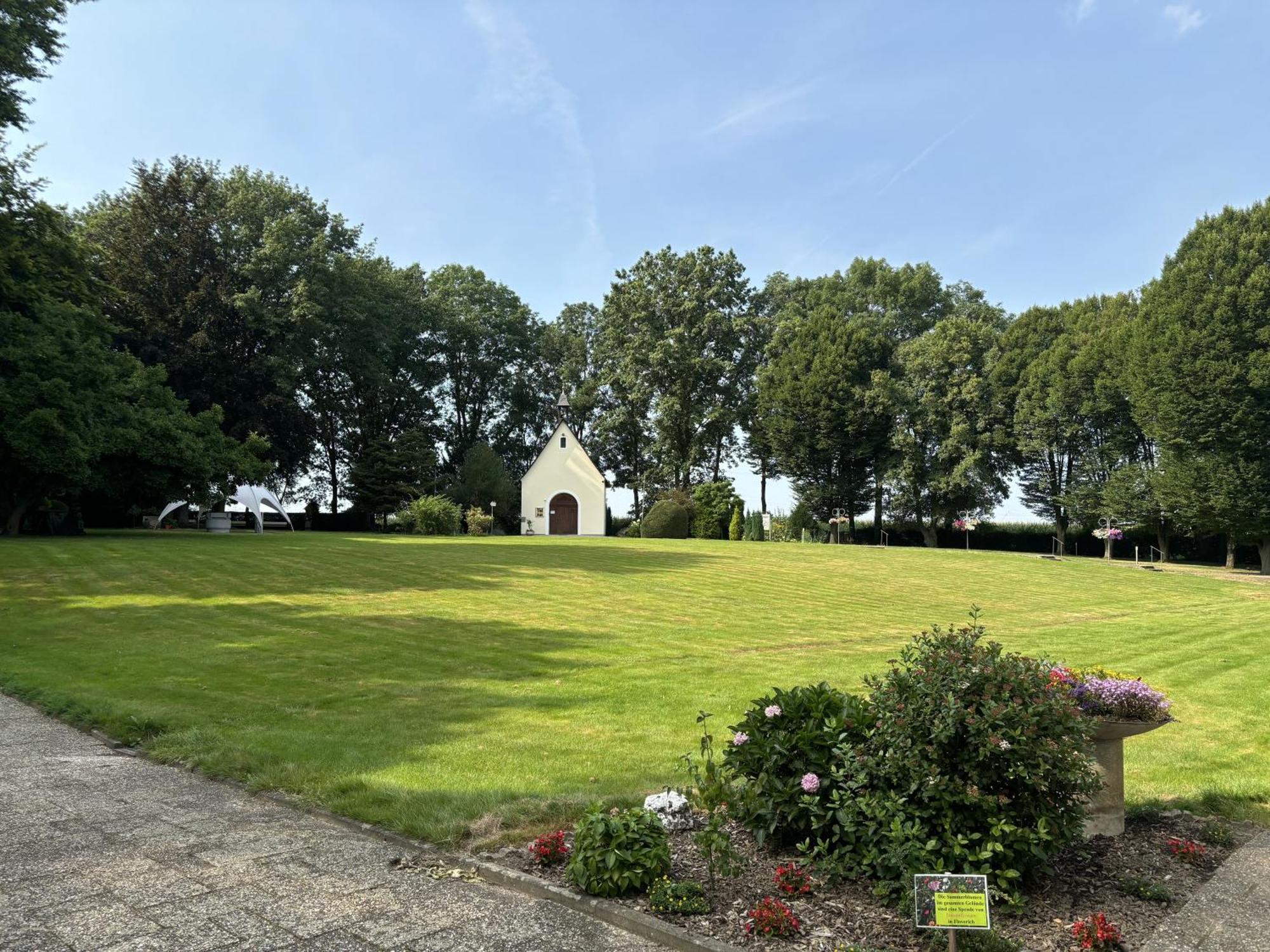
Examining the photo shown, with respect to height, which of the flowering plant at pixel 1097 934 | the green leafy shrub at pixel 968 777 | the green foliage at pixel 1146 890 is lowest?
the green foliage at pixel 1146 890

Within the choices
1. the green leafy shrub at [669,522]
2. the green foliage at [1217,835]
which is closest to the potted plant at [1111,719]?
the green foliage at [1217,835]

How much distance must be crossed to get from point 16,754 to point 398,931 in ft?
15.3

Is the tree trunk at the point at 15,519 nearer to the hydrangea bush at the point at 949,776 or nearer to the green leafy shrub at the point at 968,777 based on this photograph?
the hydrangea bush at the point at 949,776

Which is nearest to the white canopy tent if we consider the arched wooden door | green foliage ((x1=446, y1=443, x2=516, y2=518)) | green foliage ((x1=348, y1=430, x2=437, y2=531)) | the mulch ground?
green foliage ((x1=348, y1=430, x2=437, y2=531))

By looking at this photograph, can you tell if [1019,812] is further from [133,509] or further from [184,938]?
[133,509]

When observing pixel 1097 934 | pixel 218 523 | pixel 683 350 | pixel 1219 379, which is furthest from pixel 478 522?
pixel 1097 934

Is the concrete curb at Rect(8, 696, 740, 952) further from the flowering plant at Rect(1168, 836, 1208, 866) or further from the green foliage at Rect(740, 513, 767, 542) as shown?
the green foliage at Rect(740, 513, 767, 542)

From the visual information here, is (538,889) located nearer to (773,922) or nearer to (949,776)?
(773,922)

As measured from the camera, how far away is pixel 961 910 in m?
2.85

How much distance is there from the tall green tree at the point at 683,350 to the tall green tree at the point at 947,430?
1061cm

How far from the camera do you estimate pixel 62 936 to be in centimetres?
316

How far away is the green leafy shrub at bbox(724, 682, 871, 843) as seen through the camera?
392 cm

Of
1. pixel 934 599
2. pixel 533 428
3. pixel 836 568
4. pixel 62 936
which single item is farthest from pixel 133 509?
pixel 62 936

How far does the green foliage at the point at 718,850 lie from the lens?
3.60 meters
